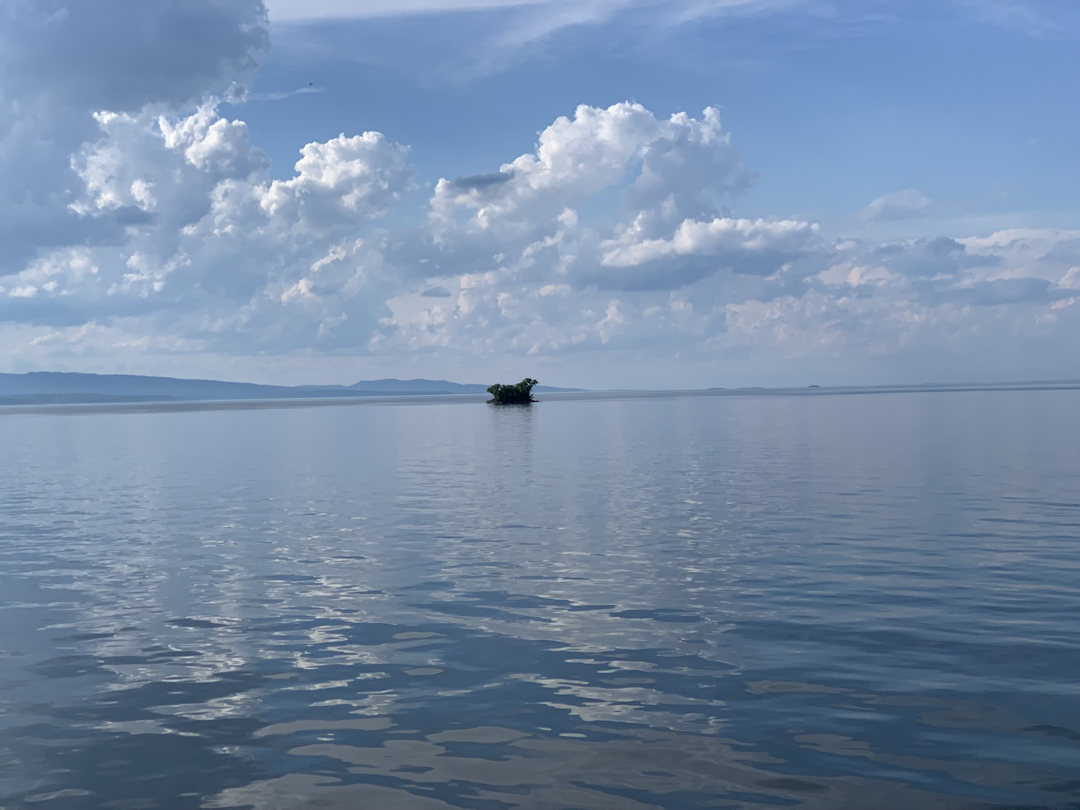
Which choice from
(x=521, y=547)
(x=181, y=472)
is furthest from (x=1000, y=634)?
(x=181, y=472)

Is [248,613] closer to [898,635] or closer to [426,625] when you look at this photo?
[426,625]

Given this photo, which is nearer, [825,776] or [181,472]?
[825,776]

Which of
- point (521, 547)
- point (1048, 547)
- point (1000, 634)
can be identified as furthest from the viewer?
point (521, 547)

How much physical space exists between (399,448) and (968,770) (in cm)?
7853

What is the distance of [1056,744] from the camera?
48.2ft

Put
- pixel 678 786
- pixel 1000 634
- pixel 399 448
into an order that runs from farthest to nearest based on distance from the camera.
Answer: pixel 399 448 → pixel 1000 634 → pixel 678 786

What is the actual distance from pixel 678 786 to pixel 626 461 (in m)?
56.2

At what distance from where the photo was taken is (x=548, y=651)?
20469 millimetres

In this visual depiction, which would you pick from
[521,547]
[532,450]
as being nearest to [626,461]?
[532,450]

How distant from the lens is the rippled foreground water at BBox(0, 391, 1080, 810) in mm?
13922

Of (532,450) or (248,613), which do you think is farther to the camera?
(532,450)

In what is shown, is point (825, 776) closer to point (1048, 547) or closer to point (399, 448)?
point (1048, 547)

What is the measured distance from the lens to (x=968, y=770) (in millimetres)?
13898

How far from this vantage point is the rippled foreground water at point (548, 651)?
13.9m
